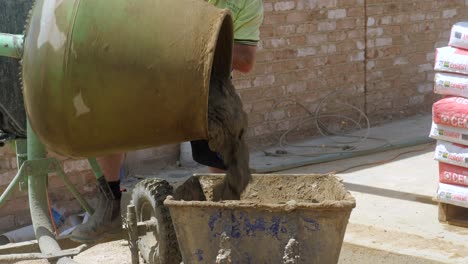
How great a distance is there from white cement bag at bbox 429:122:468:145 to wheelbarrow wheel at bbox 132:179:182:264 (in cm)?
189

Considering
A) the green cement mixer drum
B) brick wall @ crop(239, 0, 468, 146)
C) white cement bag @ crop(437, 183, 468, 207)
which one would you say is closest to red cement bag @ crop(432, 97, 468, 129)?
white cement bag @ crop(437, 183, 468, 207)

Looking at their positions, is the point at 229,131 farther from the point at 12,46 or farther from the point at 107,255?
the point at 107,255

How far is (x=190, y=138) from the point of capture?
9.84 feet

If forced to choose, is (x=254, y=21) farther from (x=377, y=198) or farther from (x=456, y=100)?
(x=377, y=198)

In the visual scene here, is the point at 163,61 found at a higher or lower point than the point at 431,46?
higher

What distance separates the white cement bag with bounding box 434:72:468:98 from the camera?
466 centimetres

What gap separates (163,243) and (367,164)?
3206 mm

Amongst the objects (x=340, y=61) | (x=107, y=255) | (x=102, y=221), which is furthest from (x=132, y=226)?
(x=340, y=61)

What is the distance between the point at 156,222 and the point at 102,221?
485 mm

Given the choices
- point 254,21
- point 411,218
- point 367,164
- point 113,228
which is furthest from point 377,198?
point 113,228

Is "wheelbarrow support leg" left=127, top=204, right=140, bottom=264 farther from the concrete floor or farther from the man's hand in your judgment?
the man's hand

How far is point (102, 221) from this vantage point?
13.1 ft

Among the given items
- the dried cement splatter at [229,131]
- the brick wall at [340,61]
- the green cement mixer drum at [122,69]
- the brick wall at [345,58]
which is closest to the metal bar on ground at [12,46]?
the green cement mixer drum at [122,69]

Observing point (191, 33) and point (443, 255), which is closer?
point (191, 33)
